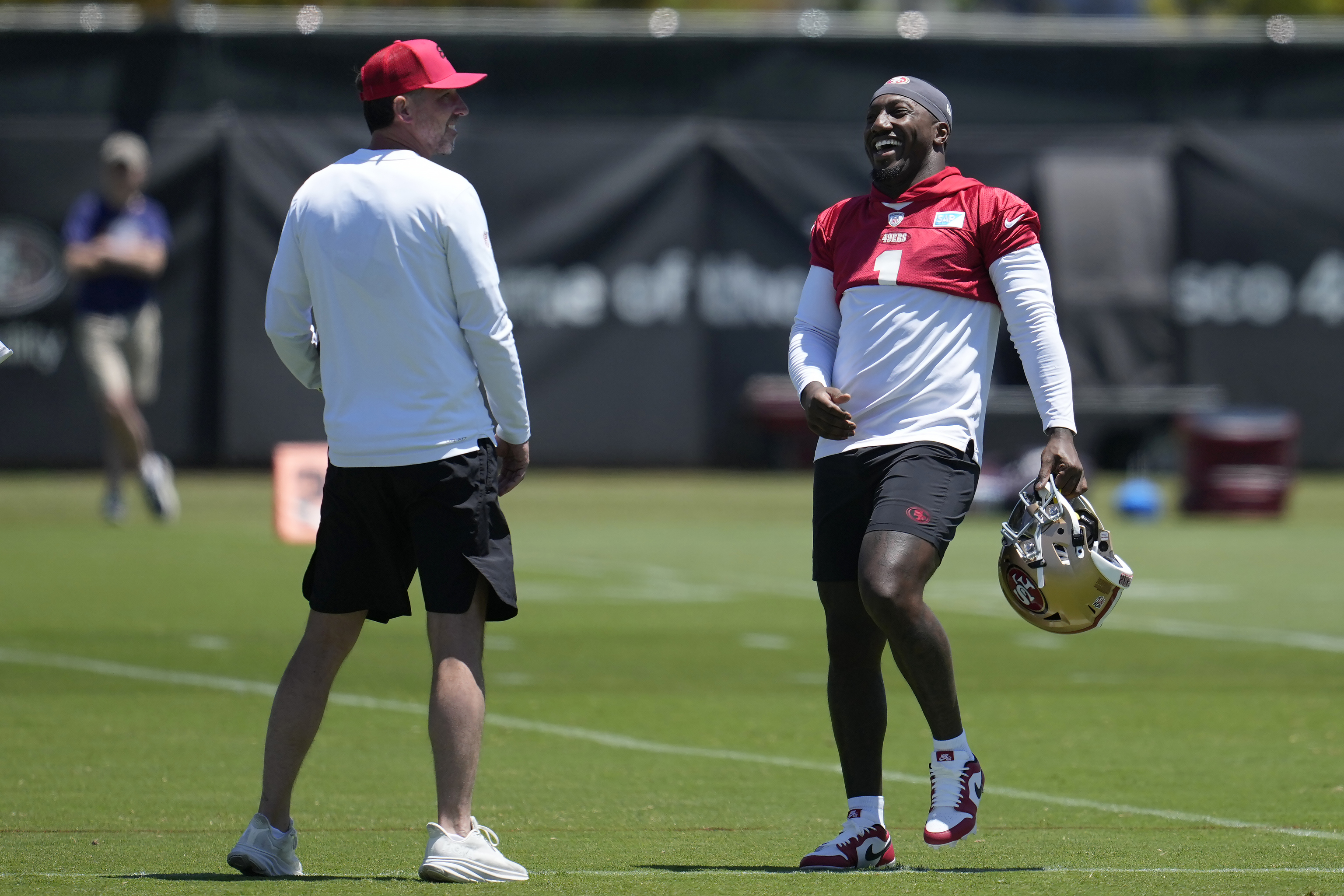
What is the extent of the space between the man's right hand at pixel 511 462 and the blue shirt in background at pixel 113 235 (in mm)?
10761

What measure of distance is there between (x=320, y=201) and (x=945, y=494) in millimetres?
1845

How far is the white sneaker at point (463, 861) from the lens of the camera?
198 inches

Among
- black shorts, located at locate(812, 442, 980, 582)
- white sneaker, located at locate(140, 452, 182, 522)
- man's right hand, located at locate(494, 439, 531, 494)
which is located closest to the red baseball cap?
man's right hand, located at locate(494, 439, 531, 494)

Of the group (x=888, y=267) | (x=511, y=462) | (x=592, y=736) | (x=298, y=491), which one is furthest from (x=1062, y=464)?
(x=298, y=491)

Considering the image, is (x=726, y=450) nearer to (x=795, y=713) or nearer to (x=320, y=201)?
(x=795, y=713)

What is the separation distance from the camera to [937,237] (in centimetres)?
580

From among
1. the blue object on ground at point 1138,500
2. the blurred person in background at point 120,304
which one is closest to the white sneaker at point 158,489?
the blurred person in background at point 120,304

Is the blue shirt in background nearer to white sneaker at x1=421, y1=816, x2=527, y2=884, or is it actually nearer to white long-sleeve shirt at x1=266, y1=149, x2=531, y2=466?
white long-sleeve shirt at x1=266, y1=149, x2=531, y2=466

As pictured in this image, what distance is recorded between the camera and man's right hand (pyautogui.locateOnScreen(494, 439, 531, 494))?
5410mm

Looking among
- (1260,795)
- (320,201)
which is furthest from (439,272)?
(1260,795)

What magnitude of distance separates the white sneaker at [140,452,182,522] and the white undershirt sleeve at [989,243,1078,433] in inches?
421

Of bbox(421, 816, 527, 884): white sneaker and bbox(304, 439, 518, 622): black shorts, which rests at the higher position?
bbox(304, 439, 518, 622): black shorts

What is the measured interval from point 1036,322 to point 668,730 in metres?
2.89

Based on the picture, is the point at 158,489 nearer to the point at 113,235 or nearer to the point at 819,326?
the point at 113,235
